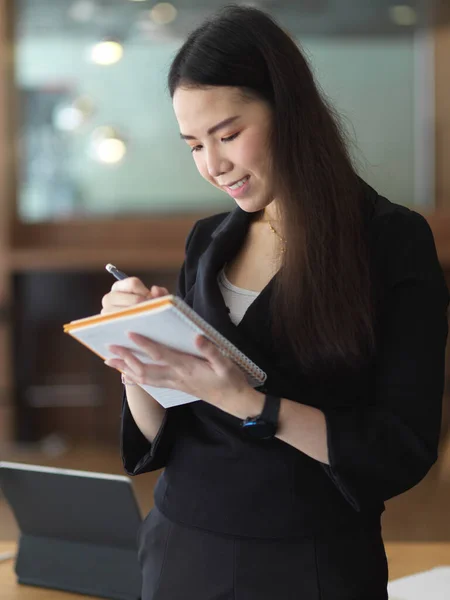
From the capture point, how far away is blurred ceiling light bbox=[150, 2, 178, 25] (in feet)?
17.1

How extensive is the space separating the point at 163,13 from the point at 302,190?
4.33 meters

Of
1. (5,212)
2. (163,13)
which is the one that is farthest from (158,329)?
(163,13)

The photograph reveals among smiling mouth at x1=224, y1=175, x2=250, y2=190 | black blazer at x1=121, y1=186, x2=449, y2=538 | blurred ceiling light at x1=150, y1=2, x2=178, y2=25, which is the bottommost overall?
blurred ceiling light at x1=150, y1=2, x2=178, y2=25

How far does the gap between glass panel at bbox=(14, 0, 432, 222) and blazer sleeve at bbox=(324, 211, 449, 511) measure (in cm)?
408

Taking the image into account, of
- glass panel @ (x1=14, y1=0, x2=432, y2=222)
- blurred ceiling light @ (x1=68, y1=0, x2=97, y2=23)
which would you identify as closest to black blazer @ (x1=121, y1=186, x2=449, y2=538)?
glass panel @ (x1=14, y1=0, x2=432, y2=222)

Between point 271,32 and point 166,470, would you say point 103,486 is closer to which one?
point 166,470

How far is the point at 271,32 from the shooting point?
3.83 feet

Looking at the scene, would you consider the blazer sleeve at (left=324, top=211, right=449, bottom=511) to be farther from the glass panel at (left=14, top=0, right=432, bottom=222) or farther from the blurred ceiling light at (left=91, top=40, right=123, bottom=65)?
the blurred ceiling light at (left=91, top=40, right=123, bottom=65)

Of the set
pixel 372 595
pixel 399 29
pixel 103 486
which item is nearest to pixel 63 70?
pixel 399 29

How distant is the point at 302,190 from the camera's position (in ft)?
3.84

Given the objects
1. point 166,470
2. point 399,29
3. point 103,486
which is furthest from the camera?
point 399,29

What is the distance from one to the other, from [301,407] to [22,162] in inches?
176

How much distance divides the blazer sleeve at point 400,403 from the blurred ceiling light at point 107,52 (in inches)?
171

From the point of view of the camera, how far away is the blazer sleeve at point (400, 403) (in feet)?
3.54
